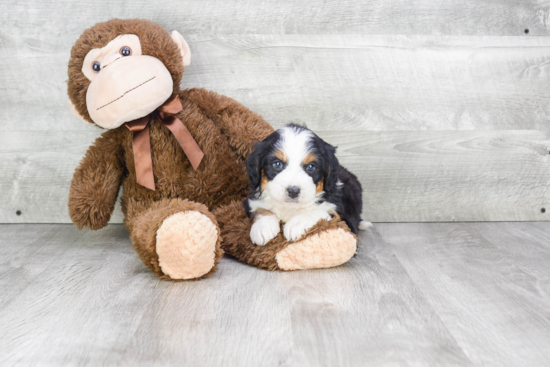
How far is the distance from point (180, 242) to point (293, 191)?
363 millimetres

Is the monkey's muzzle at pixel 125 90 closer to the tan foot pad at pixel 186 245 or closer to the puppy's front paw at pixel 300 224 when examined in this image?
the tan foot pad at pixel 186 245

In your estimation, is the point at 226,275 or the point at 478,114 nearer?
the point at 226,275

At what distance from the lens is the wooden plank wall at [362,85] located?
7.23 feet

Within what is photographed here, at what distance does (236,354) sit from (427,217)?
1490 millimetres

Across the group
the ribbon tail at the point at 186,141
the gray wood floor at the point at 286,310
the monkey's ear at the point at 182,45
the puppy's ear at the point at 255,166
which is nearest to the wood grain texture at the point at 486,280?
the gray wood floor at the point at 286,310

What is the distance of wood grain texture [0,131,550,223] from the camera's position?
2285 millimetres

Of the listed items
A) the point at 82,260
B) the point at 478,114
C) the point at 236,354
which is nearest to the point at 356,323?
the point at 236,354

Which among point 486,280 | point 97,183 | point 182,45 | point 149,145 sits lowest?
point 486,280

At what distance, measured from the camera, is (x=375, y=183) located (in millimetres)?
2330

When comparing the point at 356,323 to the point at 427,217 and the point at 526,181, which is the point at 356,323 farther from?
the point at 526,181

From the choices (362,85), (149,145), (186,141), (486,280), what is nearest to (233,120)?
(186,141)

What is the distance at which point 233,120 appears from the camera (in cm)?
194

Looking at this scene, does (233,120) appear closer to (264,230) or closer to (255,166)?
(255,166)

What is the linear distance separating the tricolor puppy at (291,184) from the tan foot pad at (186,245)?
0.70 feet
